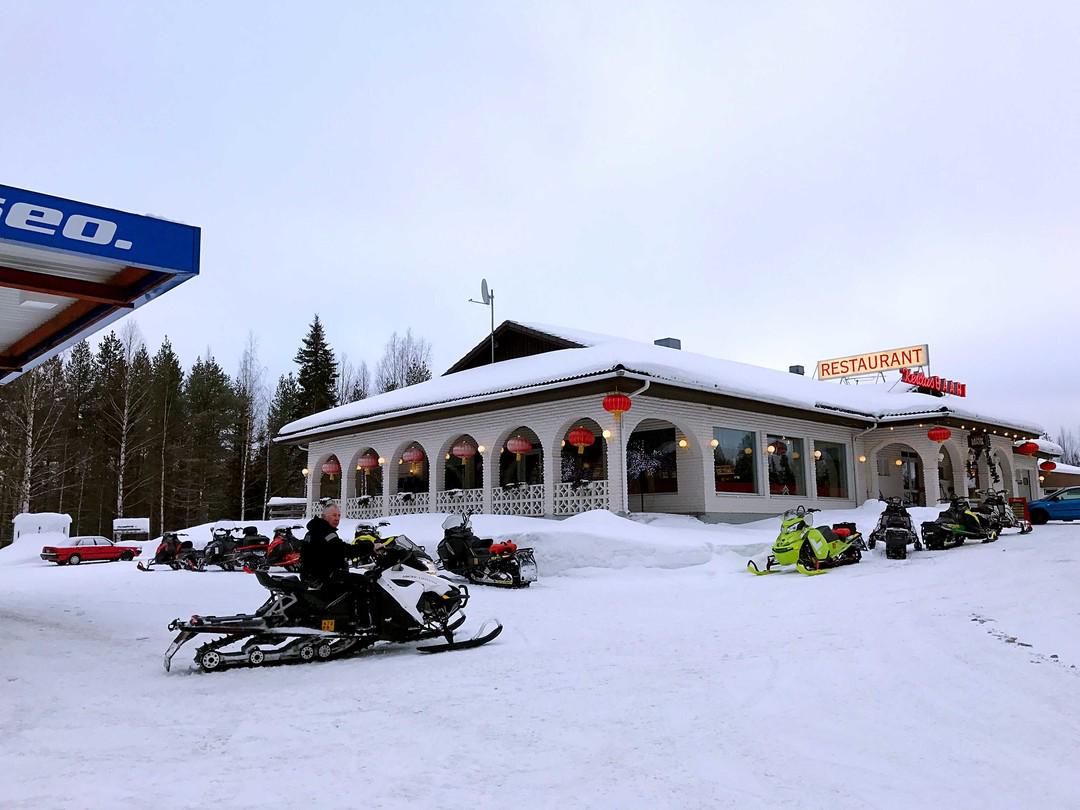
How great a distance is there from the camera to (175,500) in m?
40.2

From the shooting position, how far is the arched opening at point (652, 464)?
21453 millimetres

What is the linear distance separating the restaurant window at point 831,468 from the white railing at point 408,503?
39.6ft

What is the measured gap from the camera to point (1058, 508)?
22.2 metres

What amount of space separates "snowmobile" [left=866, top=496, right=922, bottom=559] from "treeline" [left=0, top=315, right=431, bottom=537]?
28432mm

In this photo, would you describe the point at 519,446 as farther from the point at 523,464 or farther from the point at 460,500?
the point at 460,500

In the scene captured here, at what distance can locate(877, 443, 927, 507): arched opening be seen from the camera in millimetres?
28312

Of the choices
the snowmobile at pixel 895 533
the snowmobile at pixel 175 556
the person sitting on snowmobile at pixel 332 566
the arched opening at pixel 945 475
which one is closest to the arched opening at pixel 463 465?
the snowmobile at pixel 175 556

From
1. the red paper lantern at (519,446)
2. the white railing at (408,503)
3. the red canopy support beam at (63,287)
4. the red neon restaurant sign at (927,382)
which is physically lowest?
the white railing at (408,503)

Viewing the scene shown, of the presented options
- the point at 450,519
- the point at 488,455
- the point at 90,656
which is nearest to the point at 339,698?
the point at 90,656

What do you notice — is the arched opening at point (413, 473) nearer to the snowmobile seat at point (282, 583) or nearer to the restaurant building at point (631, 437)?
the restaurant building at point (631, 437)

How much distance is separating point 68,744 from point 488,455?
17248 mm

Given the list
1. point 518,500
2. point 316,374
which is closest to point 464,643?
point 518,500

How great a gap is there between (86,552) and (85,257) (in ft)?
61.8

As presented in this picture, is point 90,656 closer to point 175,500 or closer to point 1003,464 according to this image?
point 1003,464
